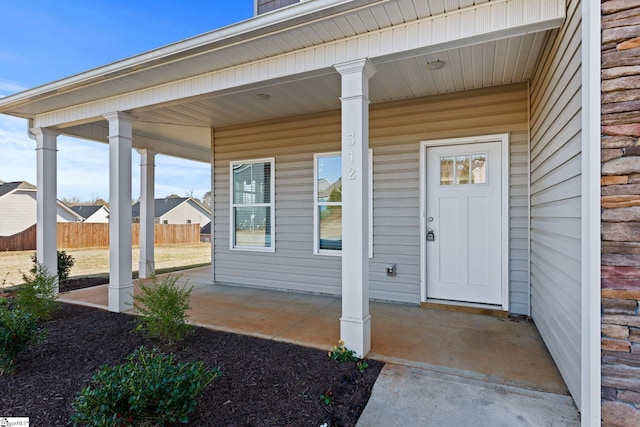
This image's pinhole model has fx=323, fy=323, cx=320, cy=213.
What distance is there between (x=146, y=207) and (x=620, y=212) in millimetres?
6969

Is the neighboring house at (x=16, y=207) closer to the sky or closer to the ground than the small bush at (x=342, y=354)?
closer to the sky

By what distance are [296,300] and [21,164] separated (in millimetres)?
24616

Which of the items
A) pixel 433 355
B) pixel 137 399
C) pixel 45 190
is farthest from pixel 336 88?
pixel 45 190

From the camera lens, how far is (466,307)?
3.78m

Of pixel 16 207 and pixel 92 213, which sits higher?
pixel 16 207

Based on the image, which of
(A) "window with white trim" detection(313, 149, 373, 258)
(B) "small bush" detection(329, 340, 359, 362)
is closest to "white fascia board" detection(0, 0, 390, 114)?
(A) "window with white trim" detection(313, 149, 373, 258)

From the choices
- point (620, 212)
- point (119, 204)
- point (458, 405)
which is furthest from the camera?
point (119, 204)

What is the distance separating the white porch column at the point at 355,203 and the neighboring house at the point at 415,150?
16 millimetres

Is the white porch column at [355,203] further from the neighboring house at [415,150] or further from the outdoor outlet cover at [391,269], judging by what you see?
the outdoor outlet cover at [391,269]

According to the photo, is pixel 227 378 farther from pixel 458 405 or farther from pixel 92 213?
pixel 92 213

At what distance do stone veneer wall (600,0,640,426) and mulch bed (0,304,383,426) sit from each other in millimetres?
1360

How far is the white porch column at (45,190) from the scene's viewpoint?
4688mm

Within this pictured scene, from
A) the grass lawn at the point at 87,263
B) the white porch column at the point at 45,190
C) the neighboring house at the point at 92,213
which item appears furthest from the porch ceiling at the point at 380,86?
the neighboring house at the point at 92,213

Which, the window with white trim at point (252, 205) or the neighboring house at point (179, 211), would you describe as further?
the neighboring house at point (179, 211)
